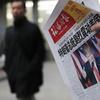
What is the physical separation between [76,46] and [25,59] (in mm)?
3599

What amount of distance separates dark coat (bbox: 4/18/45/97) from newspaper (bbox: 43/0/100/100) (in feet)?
11.4

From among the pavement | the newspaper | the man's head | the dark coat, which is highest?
the pavement

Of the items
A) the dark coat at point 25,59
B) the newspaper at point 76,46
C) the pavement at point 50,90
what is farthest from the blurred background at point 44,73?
the dark coat at point 25,59

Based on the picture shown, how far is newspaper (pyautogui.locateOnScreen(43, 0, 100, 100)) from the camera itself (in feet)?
7.23

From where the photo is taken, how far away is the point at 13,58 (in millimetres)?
5922

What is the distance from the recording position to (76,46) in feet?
7.47

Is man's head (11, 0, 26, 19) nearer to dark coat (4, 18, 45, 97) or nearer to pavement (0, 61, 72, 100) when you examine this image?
dark coat (4, 18, 45, 97)

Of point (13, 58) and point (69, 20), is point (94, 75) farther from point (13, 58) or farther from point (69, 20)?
point (13, 58)

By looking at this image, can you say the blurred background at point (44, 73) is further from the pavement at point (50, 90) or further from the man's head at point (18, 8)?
the man's head at point (18, 8)

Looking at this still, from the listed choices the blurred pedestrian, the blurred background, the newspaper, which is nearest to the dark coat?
the blurred pedestrian

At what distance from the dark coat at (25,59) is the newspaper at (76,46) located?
3.48 m

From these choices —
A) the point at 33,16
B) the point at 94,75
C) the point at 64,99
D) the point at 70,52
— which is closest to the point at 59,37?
the point at 70,52

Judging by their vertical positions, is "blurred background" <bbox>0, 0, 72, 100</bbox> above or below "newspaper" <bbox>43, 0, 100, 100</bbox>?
above

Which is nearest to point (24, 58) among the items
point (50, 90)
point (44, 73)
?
point (50, 90)
